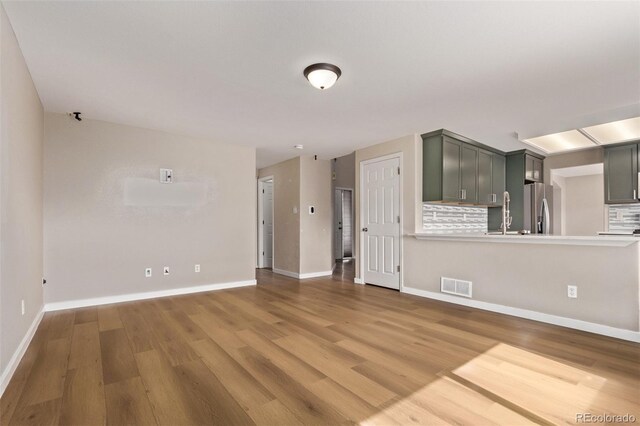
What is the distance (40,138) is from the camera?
3.55 metres

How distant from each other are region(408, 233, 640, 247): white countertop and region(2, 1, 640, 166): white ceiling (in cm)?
142

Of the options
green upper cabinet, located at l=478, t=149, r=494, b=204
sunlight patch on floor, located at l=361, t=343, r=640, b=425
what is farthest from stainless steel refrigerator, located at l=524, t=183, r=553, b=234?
sunlight patch on floor, located at l=361, t=343, r=640, b=425

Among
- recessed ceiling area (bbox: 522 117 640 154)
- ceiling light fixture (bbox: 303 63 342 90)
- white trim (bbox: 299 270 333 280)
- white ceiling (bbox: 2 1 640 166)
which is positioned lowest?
white trim (bbox: 299 270 333 280)

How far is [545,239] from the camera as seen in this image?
330cm

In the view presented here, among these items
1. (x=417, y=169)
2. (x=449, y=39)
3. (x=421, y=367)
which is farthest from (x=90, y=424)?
(x=417, y=169)

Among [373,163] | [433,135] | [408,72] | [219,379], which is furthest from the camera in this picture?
[373,163]

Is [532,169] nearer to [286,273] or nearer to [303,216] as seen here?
[303,216]

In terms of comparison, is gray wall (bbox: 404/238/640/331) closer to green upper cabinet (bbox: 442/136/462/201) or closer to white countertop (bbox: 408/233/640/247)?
white countertop (bbox: 408/233/640/247)

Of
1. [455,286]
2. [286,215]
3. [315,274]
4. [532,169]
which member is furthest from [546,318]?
[286,215]

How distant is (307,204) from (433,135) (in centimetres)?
268

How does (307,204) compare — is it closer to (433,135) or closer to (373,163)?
(373,163)

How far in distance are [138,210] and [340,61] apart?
345 cm

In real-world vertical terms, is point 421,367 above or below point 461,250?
below

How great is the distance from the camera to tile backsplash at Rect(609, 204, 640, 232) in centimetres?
504
